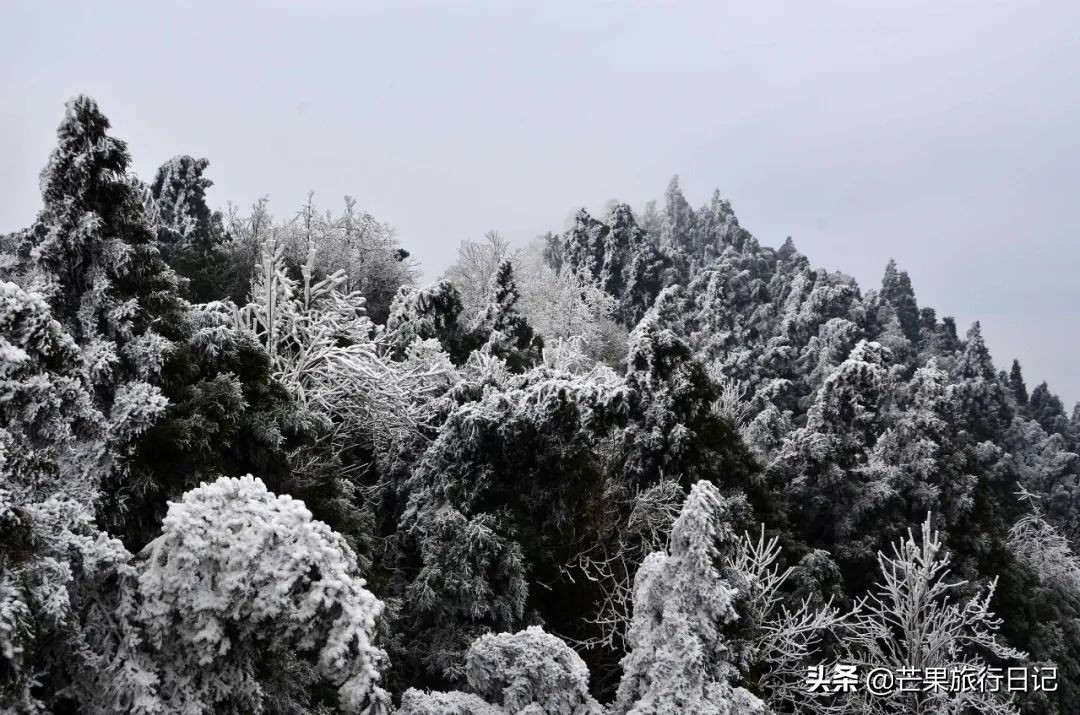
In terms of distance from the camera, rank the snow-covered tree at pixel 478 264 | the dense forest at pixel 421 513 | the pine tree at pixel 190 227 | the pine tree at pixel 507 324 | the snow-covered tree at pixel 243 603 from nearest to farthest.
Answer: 1. the snow-covered tree at pixel 243 603
2. the dense forest at pixel 421 513
3. the pine tree at pixel 190 227
4. the pine tree at pixel 507 324
5. the snow-covered tree at pixel 478 264

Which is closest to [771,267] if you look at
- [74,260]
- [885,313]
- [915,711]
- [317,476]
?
[885,313]

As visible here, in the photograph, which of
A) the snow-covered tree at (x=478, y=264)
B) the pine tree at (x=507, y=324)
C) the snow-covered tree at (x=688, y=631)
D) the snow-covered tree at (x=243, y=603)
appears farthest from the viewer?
the snow-covered tree at (x=478, y=264)

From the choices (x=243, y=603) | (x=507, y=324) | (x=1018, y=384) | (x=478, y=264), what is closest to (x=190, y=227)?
(x=507, y=324)

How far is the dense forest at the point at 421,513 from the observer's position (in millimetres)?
5219

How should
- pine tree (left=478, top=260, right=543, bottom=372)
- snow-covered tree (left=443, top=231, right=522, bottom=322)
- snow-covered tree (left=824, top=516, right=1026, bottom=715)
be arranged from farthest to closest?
snow-covered tree (left=443, top=231, right=522, bottom=322), pine tree (left=478, top=260, right=543, bottom=372), snow-covered tree (left=824, top=516, right=1026, bottom=715)

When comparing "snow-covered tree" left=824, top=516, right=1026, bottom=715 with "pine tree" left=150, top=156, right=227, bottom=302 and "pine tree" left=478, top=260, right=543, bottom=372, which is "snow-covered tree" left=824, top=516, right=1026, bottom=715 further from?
"pine tree" left=150, top=156, right=227, bottom=302

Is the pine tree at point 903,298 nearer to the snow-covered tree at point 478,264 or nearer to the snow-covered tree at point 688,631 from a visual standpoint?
the snow-covered tree at point 478,264

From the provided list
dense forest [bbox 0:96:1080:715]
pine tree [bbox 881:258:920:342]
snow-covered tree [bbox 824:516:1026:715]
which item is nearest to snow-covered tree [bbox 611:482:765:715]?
dense forest [bbox 0:96:1080:715]

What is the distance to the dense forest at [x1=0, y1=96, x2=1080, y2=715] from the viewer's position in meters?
5.22

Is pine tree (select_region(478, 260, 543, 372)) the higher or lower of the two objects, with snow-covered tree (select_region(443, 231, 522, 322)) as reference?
lower

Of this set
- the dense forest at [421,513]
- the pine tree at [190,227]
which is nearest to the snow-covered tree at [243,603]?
the dense forest at [421,513]

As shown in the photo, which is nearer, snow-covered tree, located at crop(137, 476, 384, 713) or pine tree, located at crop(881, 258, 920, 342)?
snow-covered tree, located at crop(137, 476, 384, 713)

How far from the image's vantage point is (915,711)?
12.9m

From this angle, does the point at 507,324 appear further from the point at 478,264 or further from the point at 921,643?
the point at 921,643
